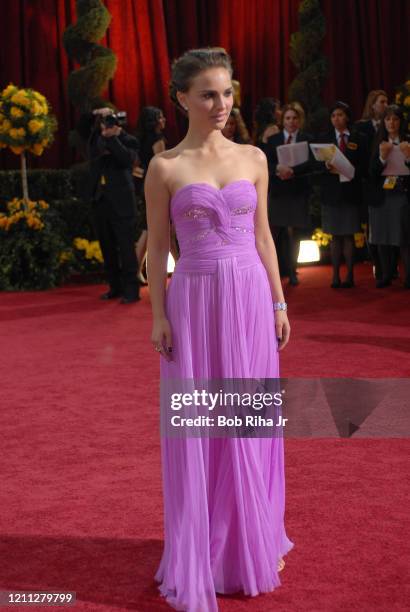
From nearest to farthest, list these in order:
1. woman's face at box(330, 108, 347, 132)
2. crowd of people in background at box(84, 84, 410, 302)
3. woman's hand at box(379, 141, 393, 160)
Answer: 1. woman's hand at box(379, 141, 393, 160)
2. crowd of people in background at box(84, 84, 410, 302)
3. woman's face at box(330, 108, 347, 132)

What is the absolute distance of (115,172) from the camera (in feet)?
29.8

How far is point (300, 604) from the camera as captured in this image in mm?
3102

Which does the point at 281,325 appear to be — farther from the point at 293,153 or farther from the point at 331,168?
the point at 293,153

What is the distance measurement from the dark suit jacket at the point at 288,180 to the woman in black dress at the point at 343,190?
0.65ft

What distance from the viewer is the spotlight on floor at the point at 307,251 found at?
12.0 meters

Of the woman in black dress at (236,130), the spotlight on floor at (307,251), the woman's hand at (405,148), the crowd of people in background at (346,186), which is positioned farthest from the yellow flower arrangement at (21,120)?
the woman's hand at (405,148)

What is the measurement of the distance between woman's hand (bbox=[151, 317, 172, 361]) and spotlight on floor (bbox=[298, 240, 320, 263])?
8833 millimetres

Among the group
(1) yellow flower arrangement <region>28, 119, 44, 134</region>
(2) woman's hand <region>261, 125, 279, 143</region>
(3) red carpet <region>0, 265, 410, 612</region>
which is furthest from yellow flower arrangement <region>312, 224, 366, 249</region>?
(3) red carpet <region>0, 265, 410, 612</region>

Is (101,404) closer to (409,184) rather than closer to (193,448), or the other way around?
(193,448)

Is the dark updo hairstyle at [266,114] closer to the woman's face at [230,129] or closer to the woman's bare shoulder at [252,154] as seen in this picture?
the woman's face at [230,129]

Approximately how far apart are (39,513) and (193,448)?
1109 mm

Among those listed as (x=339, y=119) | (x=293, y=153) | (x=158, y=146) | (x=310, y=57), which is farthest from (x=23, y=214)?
(x=310, y=57)

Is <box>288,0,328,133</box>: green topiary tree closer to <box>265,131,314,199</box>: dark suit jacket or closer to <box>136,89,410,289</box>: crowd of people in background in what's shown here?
<box>136,89,410,289</box>: crowd of people in background

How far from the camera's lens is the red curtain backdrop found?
12.3 m
